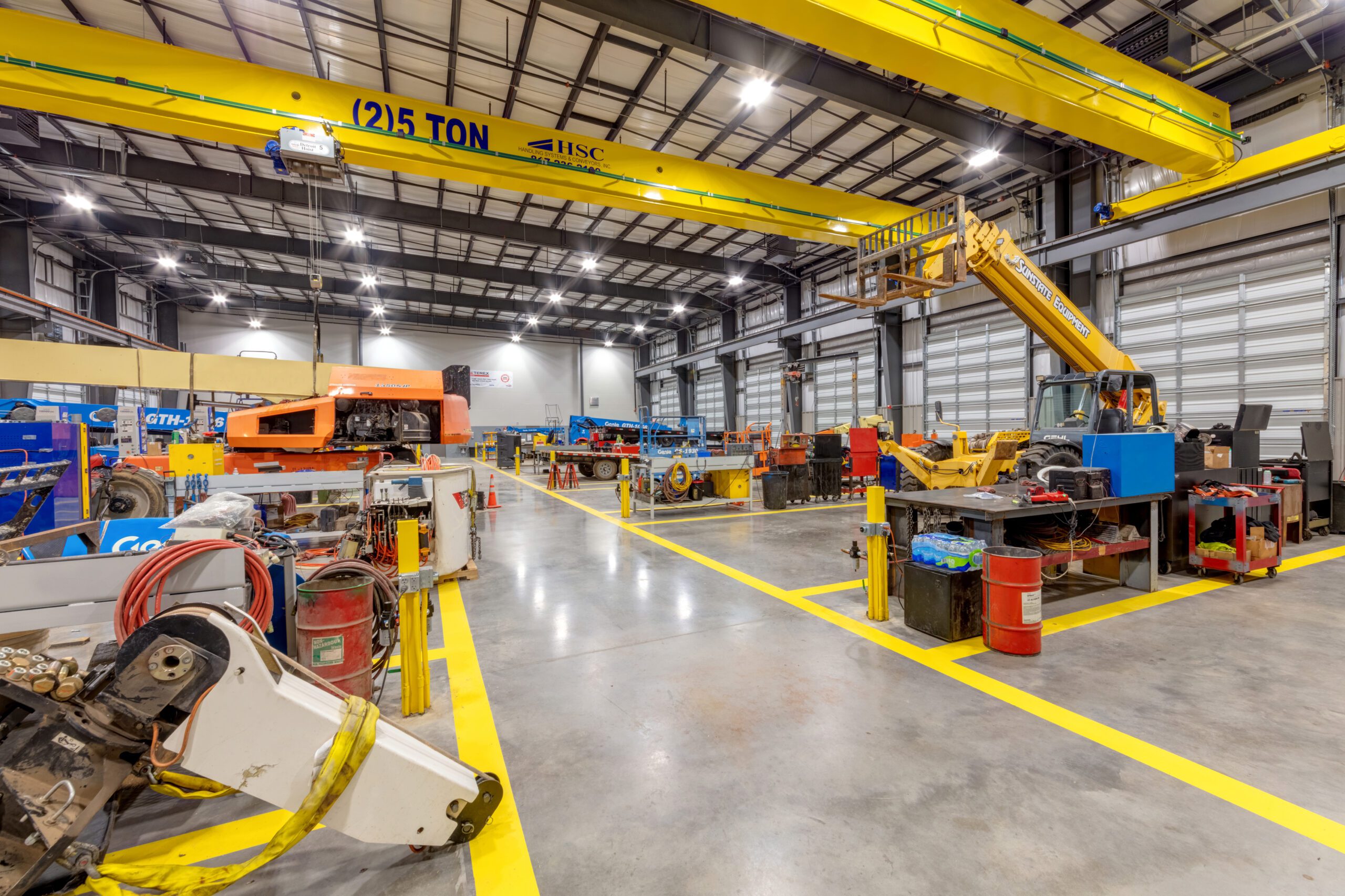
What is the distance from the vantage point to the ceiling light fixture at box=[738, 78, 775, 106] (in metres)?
7.69

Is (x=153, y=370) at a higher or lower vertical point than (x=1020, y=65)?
lower

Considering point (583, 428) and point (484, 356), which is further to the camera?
point (484, 356)

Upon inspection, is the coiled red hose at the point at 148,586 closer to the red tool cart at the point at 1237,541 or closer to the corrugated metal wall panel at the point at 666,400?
the red tool cart at the point at 1237,541

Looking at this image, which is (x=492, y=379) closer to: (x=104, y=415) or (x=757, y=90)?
(x=104, y=415)

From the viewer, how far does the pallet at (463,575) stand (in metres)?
5.64

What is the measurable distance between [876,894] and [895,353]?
16311 mm

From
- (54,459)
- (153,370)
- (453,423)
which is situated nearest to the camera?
(54,459)

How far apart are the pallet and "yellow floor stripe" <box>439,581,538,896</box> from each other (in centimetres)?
119

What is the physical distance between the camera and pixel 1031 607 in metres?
3.68

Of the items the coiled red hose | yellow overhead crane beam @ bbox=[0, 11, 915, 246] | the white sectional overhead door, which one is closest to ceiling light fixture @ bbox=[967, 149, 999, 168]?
yellow overhead crane beam @ bbox=[0, 11, 915, 246]

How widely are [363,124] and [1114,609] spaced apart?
997 cm

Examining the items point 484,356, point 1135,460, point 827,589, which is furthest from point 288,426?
point 484,356

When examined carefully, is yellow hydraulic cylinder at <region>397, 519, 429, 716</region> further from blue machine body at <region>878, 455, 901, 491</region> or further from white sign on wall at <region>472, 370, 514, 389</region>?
white sign on wall at <region>472, 370, 514, 389</region>

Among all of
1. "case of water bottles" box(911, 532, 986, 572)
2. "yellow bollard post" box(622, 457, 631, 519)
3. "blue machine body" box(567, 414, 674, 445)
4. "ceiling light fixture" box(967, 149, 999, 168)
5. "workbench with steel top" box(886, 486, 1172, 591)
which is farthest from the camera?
"blue machine body" box(567, 414, 674, 445)
